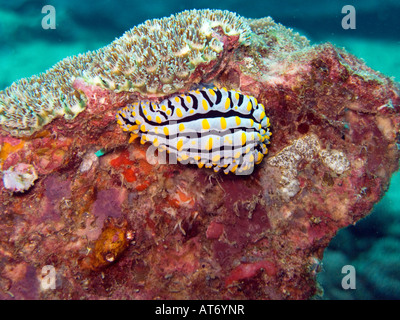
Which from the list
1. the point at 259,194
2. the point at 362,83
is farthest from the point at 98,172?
the point at 362,83

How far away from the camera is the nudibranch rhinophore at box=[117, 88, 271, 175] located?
3170 millimetres

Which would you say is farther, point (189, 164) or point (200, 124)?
point (189, 164)

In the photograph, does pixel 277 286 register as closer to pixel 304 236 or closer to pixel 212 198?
pixel 304 236

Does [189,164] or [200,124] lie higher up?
[200,124]

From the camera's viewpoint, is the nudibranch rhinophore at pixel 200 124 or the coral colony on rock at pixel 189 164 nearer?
the nudibranch rhinophore at pixel 200 124

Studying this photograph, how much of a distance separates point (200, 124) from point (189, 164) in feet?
2.93

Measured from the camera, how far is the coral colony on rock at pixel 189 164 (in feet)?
11.0

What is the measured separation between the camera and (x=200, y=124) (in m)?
3.15

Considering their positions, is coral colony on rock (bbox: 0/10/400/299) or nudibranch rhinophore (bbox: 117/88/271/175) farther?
coral colony on rock (bbox: 0/10/400/299)

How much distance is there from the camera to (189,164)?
12.7 feet

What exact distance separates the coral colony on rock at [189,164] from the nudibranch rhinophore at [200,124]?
17mm

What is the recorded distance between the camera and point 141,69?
331cm

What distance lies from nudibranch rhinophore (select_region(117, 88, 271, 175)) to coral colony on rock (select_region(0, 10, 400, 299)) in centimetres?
2

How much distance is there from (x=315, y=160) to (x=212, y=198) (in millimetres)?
1820
